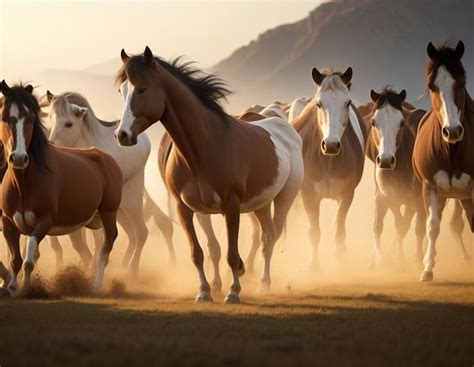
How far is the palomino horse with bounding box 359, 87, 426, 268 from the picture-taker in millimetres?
14633

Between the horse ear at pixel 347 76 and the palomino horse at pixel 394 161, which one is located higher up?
the horse ear at pixel 347 76

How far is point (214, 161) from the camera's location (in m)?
11.0

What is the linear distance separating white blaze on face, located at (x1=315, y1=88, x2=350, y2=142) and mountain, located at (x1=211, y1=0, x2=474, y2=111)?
111032 millimetres

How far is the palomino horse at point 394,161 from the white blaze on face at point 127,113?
4.87 metres

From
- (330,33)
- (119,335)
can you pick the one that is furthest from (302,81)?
(119,335)

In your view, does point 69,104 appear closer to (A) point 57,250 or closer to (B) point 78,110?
(B) point 78,110

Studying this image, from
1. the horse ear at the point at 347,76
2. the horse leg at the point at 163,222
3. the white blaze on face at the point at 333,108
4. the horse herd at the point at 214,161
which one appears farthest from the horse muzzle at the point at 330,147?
the horse leg at the point at 163,222

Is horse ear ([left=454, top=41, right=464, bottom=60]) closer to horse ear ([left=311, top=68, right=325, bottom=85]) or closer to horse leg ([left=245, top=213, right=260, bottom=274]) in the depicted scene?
horse ear ([left=311, top=68, right=325, bottom=85])

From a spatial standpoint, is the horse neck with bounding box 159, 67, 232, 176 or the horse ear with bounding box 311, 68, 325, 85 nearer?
the horse neck with bounding box 159, 67, 232, 176

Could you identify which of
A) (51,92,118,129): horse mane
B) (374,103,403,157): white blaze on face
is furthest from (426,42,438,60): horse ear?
(51,92,118,129): horse mane

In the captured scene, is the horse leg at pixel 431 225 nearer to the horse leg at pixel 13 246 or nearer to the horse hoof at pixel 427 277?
the horse hoof at pixel 427 277

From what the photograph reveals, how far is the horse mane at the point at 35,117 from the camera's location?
11.7 m

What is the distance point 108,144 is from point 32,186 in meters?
4.58

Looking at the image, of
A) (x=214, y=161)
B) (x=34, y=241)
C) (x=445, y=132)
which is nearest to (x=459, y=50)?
(x=445, y=132)
